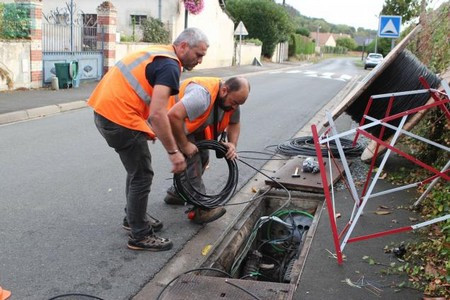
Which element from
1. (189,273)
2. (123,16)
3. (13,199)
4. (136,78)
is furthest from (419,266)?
(123,16)

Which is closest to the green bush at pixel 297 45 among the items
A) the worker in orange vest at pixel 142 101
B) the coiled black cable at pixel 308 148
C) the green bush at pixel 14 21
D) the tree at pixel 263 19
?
the tree at pixel 263 19

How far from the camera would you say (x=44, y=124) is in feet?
35.1

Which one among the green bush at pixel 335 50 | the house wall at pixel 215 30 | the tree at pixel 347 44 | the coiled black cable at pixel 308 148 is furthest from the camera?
the tree at pixel 347 44

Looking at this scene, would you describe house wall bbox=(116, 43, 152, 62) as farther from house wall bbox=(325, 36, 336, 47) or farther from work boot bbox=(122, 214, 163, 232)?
house wall bbox=(325, 36, 336, 47)

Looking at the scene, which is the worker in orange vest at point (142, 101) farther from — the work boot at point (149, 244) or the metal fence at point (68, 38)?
the metal fence at point (68, 38)

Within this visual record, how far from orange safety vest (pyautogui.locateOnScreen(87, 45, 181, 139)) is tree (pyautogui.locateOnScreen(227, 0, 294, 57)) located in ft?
136

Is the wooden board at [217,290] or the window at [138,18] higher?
the window at [138,18]

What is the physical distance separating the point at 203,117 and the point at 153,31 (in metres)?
20.9

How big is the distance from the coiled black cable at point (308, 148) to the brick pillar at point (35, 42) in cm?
982

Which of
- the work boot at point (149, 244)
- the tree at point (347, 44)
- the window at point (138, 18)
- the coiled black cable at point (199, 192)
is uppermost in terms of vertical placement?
the tree at point (347, 44)

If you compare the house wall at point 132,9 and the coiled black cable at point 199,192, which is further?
the house wall at point 132,9

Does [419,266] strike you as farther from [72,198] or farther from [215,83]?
[72,198]

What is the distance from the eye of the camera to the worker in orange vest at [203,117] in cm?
449

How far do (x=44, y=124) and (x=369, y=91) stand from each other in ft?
23.1
